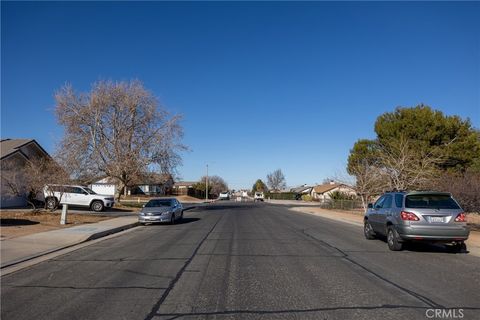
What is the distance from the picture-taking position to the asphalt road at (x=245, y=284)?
21.3 feet

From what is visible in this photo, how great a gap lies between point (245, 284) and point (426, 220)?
6.38 metres

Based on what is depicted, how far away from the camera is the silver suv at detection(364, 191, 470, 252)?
39.7ft

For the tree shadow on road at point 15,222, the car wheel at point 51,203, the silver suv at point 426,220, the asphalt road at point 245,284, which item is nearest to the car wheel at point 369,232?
the asphalt road at point 245,284

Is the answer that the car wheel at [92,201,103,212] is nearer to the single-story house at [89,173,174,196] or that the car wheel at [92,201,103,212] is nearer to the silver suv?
the single-story house at [89,173,174,196]

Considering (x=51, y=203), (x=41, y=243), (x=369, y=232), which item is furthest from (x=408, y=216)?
(x=51, y=203)

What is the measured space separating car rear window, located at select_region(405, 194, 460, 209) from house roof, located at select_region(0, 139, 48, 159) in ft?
86.0

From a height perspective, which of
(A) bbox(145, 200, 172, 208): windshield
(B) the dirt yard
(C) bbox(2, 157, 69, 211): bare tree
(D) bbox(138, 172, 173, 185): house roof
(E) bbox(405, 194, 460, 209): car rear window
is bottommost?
(B) the dirt yard

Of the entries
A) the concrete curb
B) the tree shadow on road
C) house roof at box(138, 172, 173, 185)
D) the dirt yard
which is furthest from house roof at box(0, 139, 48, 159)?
the concrete curb

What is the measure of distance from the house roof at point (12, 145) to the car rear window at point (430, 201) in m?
26.2

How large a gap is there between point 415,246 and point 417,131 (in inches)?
1002

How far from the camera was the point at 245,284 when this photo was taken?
8.23 metres

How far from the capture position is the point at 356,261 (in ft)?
35.8

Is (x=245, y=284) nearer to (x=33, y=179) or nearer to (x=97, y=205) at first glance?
(x=33, y=179)

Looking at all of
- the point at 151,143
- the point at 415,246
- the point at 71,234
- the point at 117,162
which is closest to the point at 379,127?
the point at 151,143
